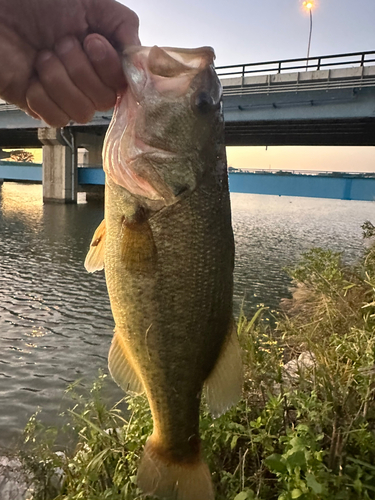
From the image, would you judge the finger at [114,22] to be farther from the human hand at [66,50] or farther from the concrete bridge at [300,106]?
the concrete bridge at [300,106]

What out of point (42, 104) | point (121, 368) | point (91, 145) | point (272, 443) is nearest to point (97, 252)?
point (121, 368)

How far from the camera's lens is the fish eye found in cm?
204

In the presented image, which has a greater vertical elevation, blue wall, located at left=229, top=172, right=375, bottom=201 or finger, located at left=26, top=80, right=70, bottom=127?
blue wall, located at left=229, top=172, right=375, bottom=201

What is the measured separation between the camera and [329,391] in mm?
3211

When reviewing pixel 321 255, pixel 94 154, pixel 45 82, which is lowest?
pixel 321 255

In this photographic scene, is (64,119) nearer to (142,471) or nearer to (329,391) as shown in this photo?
(142,471)

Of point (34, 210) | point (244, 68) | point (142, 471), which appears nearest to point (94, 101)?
point (142, 471)

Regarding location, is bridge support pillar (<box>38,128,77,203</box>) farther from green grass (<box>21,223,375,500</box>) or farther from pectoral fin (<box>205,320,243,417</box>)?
pectoral fin (<box>205,320,243,417</box>)

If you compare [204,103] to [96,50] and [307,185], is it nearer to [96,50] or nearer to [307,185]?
[96,50]

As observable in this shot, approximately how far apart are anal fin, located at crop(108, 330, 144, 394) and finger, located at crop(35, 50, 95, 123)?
1275 mm

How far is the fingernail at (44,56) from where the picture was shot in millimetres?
2012

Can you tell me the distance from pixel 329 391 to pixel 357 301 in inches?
109

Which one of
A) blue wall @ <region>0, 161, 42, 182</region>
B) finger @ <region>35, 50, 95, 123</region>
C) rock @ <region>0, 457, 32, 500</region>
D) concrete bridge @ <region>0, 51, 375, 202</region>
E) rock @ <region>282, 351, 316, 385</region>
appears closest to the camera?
finger @ <region>35, 50, 95, 123</region>

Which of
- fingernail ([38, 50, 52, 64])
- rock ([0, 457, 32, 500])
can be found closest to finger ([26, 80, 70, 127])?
fingernail ([38, 50, 52, 64])
